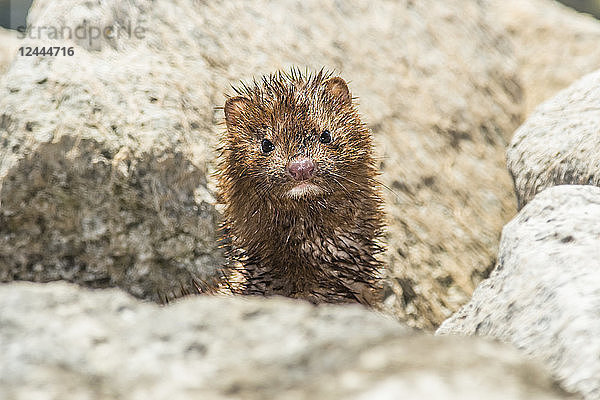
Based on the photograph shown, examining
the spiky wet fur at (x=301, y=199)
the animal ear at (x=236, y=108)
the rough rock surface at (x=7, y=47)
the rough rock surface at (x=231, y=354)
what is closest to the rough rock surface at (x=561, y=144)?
the spiky wet fur at (x=301, y=199)

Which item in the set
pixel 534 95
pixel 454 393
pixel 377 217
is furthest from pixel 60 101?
pixel 534 95

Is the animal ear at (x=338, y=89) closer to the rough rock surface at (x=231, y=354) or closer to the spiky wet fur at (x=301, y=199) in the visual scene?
the spiky wet fur at (x=301, y=199)

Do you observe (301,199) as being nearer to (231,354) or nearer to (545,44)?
(231,354)

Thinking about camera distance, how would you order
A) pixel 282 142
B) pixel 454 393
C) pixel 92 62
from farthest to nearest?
pixel 92 62
pixel 282 142
pixel 454 393

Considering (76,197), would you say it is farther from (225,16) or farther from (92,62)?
(225,16)

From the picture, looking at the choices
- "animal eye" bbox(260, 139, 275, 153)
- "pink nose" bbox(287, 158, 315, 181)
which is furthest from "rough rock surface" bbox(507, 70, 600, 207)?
"animal eye" bbox(260, 139, 275, 153)
